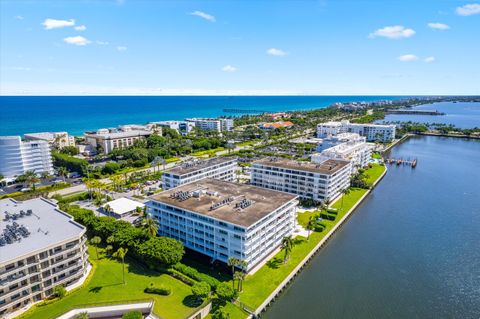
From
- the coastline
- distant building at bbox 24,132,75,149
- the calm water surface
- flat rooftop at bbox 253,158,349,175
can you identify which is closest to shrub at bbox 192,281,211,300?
the coastline

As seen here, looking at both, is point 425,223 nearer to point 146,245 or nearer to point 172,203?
point 172,203

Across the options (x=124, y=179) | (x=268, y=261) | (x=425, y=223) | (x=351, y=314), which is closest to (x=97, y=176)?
(x=124, y=179)

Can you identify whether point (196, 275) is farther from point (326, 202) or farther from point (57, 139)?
point (57, 139)


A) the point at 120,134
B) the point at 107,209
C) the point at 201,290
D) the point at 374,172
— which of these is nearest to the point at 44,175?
the point at 107,209

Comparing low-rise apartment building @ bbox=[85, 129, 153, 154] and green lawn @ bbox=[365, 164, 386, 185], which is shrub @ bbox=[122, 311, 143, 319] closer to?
green lawn @ bbox=[365, 164, 386, 185]

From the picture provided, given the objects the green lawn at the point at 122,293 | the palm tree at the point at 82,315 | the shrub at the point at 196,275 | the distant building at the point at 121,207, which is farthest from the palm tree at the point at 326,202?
the palm tree at the point at 82,315

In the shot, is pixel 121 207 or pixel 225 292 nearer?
pixel 225 292
